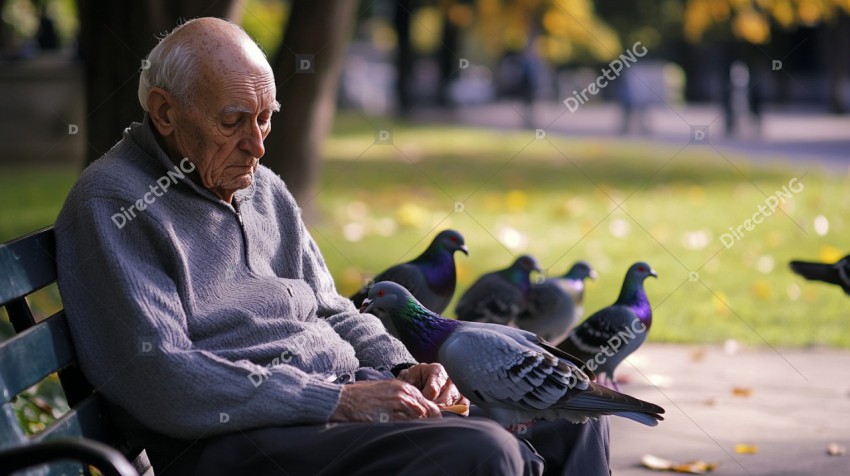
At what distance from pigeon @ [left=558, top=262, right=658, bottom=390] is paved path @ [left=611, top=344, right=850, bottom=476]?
424mm

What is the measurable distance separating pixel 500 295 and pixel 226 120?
2.53 metres

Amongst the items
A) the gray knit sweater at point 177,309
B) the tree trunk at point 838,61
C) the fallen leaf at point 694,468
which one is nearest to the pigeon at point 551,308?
the fallen leaf at point 694,468

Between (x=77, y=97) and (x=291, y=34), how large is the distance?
9.28 metres

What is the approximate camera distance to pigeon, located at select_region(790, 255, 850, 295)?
4.88m

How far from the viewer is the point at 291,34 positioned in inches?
360

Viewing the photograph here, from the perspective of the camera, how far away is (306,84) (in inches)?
371

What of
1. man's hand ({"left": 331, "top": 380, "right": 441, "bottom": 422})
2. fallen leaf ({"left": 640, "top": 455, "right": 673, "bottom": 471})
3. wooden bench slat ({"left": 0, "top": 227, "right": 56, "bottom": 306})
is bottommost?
fallen leaf ({"left": 640, "top": 455, "right": 673, "bottom": 471})

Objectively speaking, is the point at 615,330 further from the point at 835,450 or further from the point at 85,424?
the point at 85,424

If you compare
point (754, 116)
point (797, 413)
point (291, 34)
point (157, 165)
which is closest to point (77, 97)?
point (291, 34)

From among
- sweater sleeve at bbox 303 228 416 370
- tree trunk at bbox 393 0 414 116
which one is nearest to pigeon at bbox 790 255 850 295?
sweater sleeve at bbox 303 228 416 370

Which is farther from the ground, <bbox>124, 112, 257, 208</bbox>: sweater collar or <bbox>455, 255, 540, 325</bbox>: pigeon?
<bbox>124, 112, 257, 208</bbox>: sweater collar

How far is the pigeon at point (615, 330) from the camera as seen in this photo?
4621 millimetres

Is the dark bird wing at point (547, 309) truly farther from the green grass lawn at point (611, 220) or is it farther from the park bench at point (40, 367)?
the park bench at point (40, 367)

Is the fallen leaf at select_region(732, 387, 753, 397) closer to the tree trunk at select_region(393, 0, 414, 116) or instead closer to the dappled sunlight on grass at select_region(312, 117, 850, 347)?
the dappled sunlight on grass at select_region(312, 117, 850, 347)
